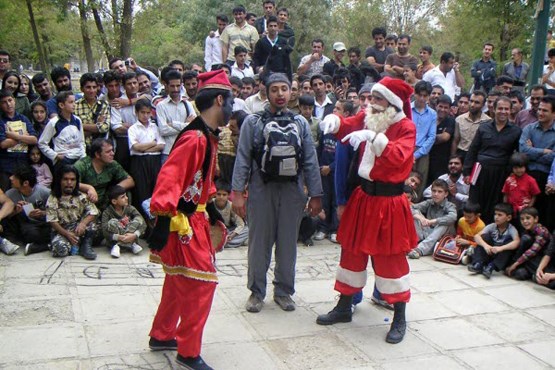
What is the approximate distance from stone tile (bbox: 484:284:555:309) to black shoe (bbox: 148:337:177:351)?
10.5ft

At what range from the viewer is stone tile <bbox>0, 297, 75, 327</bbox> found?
466 cm

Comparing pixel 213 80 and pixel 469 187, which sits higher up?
pixel 213 80

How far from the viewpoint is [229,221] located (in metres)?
7.46

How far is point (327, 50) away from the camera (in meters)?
27.0

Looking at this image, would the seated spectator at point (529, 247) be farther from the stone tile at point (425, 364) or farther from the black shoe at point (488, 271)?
the stone tile at point (425, 364)

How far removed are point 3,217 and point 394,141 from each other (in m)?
4.53

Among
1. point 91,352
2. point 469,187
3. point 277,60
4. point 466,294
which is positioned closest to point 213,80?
point 91,352

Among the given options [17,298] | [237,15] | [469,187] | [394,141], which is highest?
[237,15]

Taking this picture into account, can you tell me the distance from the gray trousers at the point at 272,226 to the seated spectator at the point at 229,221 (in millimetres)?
2031

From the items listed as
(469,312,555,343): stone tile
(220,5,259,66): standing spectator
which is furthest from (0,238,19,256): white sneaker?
(220,5,259,66): standing spectator

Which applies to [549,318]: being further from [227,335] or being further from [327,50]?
[327,50]

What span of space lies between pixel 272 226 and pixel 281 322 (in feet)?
2.70

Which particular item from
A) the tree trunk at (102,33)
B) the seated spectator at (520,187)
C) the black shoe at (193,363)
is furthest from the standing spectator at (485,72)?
the tree trunk at (102,33)

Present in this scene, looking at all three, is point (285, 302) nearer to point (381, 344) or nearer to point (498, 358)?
point (381, 344)
